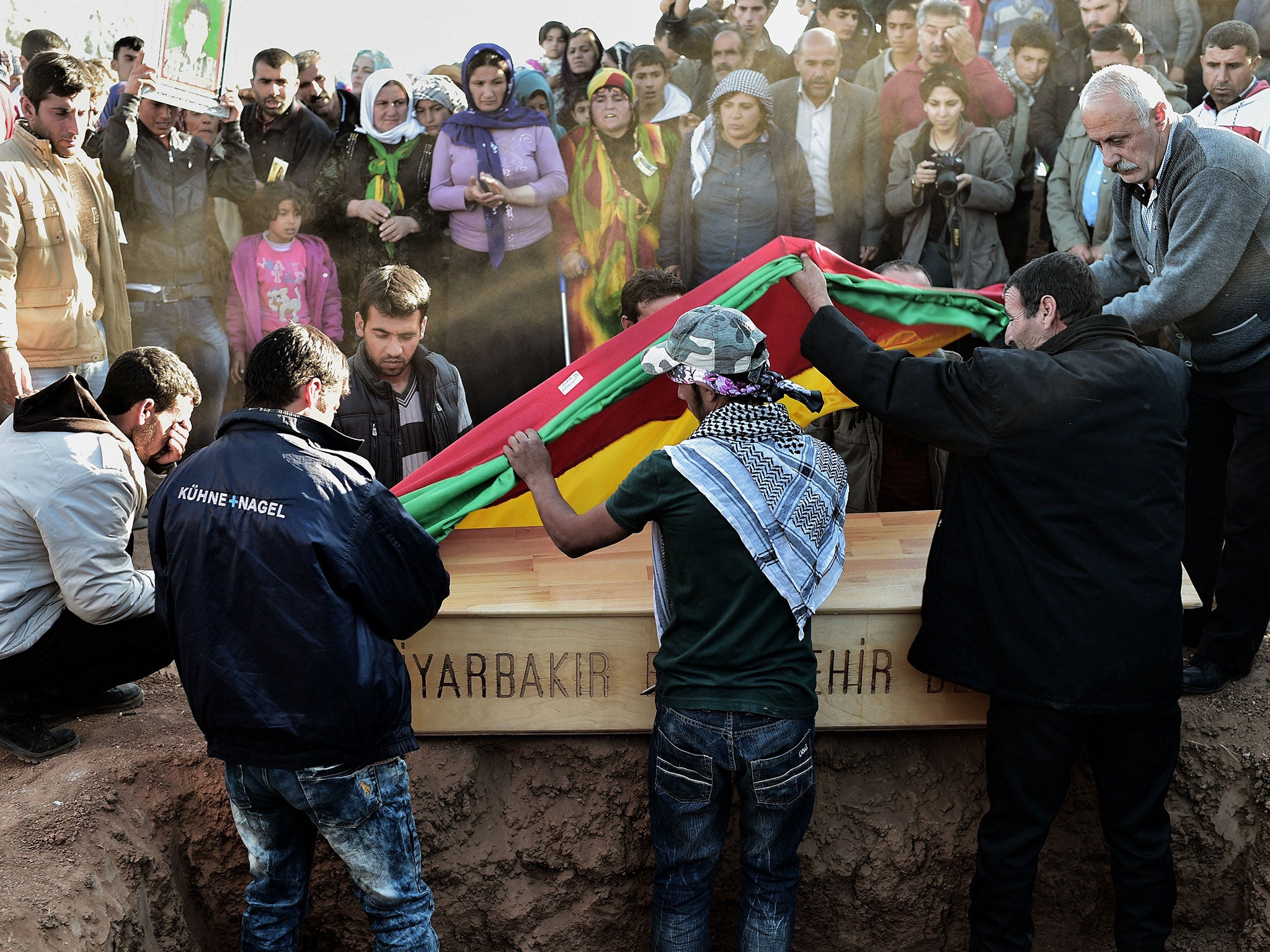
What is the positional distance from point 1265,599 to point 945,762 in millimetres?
1079

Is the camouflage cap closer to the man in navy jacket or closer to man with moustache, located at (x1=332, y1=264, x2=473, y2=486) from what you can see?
the man in navy jacket

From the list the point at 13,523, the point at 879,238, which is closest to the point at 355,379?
the point at 13,523

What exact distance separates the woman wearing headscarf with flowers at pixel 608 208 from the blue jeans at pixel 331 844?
3.36 meters

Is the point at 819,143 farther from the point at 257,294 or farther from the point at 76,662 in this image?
the point at 76,662

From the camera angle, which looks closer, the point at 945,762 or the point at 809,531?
the point at 809,531

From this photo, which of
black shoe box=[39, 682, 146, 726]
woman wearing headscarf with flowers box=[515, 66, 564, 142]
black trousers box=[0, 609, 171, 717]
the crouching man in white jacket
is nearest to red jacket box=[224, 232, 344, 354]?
woman wearing headscarf with flowers box=[515, 66, 564, 142]

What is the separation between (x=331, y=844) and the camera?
99.3 inches

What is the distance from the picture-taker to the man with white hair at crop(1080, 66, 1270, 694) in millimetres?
3014

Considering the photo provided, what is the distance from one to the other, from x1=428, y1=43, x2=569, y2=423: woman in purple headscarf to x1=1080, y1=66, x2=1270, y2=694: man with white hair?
2.73 metres

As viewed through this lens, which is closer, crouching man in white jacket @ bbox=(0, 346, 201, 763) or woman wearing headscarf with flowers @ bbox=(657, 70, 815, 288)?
crouching man in white jacket @ bbox=(0, 346, 201, 763)

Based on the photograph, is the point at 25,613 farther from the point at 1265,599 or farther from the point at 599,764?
the point at 1265,599

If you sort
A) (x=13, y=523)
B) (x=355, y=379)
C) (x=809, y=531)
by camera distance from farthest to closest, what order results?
(x=355, y=379) < (x=13, y=523) < (x=809, y=531)

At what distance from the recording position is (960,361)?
8.82 ft

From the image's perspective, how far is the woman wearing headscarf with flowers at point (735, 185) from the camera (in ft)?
16.6
